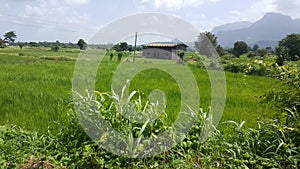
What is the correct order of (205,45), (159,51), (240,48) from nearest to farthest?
(205,45), (159,51), (240,48)

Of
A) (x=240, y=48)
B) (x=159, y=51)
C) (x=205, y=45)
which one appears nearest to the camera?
(x=205, y=45)

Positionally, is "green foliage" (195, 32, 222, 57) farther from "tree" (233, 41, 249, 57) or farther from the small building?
"tree" (233, 41, 249, 57)

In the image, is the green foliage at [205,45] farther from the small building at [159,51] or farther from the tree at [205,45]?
the small building at [159,51]

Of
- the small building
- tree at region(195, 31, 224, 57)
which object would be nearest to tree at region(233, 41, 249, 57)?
tree at region(195, 31, 224, 57)

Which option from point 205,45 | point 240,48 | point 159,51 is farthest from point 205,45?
point 240,48

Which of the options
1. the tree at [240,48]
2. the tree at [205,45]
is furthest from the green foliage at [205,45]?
the tree at [240,48]

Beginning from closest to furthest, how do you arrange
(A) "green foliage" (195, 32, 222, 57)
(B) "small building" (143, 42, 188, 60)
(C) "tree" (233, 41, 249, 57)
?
(A) "green foliage" (195, 32, 222, 57) < (B) "small building" (143, 42, 188, 60) < (C) "tree" (233, 41, 249, 57)

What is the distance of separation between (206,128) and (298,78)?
2.97 feet

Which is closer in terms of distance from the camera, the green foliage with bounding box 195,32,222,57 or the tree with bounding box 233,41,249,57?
the green foliage with bounding box 195,32,222,57

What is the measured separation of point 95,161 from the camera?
2.01 meters

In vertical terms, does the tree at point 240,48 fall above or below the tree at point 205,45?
above

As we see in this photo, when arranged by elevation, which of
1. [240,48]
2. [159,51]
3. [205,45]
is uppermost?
[240,48]

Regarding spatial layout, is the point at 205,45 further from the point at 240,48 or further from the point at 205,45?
the point at 240,48

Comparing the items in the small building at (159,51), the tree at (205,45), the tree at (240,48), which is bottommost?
the small building at (159,51)
